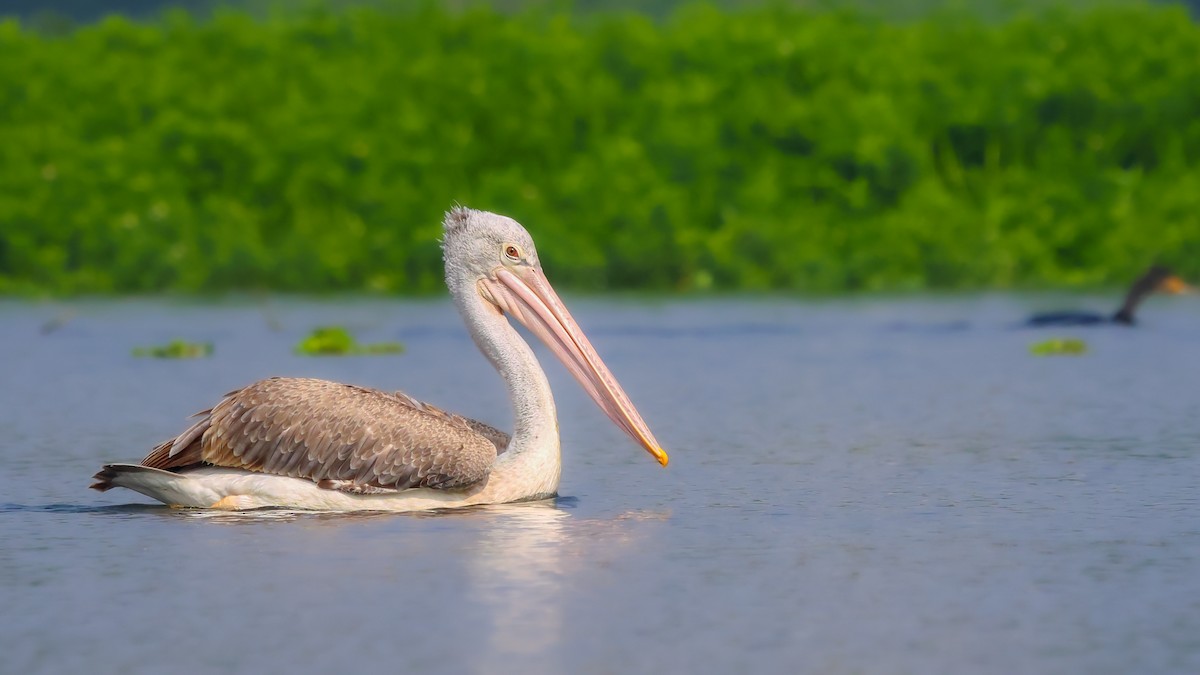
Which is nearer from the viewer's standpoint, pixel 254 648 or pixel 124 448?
pixel 254 648

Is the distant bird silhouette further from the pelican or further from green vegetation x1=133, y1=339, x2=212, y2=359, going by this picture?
the pelican

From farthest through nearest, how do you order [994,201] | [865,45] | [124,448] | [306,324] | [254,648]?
[865,45], [994,201], [306,324], [124,448], [254,648]

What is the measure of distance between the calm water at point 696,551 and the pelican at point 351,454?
0.15 m

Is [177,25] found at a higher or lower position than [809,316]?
higher

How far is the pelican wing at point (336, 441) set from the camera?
28.5 ft

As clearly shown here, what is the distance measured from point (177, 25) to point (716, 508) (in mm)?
38165

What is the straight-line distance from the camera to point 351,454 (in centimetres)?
874

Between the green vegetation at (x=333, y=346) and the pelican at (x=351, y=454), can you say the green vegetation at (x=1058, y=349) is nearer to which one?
the green vegetation at (x=333, y=346)

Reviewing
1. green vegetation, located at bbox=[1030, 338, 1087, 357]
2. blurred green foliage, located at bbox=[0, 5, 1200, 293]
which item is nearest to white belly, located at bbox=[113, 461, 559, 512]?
green vegetation, located at bbox=[1030, 338, 1087, 357]

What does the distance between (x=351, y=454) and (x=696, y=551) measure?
1743mm

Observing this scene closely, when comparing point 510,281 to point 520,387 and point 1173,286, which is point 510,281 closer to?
point 520,387

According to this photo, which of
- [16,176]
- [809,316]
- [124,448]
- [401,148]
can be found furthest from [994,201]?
→ [124,448]

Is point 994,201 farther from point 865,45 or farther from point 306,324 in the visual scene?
point 306,324

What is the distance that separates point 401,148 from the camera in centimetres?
3844
